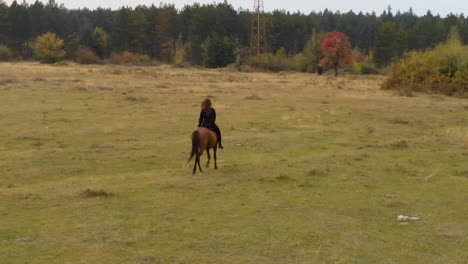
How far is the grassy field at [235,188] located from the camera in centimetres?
853

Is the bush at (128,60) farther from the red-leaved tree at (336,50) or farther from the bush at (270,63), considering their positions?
the red-leaved tree at (336,50)

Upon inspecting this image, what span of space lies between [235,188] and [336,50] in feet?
195

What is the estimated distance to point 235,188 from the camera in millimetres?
12516

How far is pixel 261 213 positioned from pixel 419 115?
1923 centimetres

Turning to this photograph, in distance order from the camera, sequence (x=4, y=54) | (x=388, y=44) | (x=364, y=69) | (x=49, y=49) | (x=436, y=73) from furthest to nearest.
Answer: (x=4, y=54), (x=388, y=44), (x=49, y=49), (x=364, y=69), (x=436, y=73)

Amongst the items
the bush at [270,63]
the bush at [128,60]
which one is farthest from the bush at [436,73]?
the bush at [128,60]

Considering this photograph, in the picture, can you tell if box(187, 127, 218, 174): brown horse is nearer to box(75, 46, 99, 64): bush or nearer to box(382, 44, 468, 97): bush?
box(382, 44, 468, 97): bush

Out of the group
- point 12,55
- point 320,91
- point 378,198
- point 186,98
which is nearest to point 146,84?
point 186,98

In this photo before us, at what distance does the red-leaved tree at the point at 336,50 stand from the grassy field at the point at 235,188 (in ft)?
144

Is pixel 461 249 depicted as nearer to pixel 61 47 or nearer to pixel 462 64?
pixel 462 64

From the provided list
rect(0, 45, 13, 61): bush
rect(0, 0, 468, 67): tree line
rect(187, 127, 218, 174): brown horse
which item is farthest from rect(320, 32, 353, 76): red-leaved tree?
rect(187, 127, 218, 174): brown horse

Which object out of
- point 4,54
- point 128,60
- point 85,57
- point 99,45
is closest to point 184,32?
point 99,45

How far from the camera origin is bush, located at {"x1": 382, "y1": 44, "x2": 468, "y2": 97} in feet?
134

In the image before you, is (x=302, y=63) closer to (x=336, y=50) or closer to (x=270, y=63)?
(x=270, y=63)
